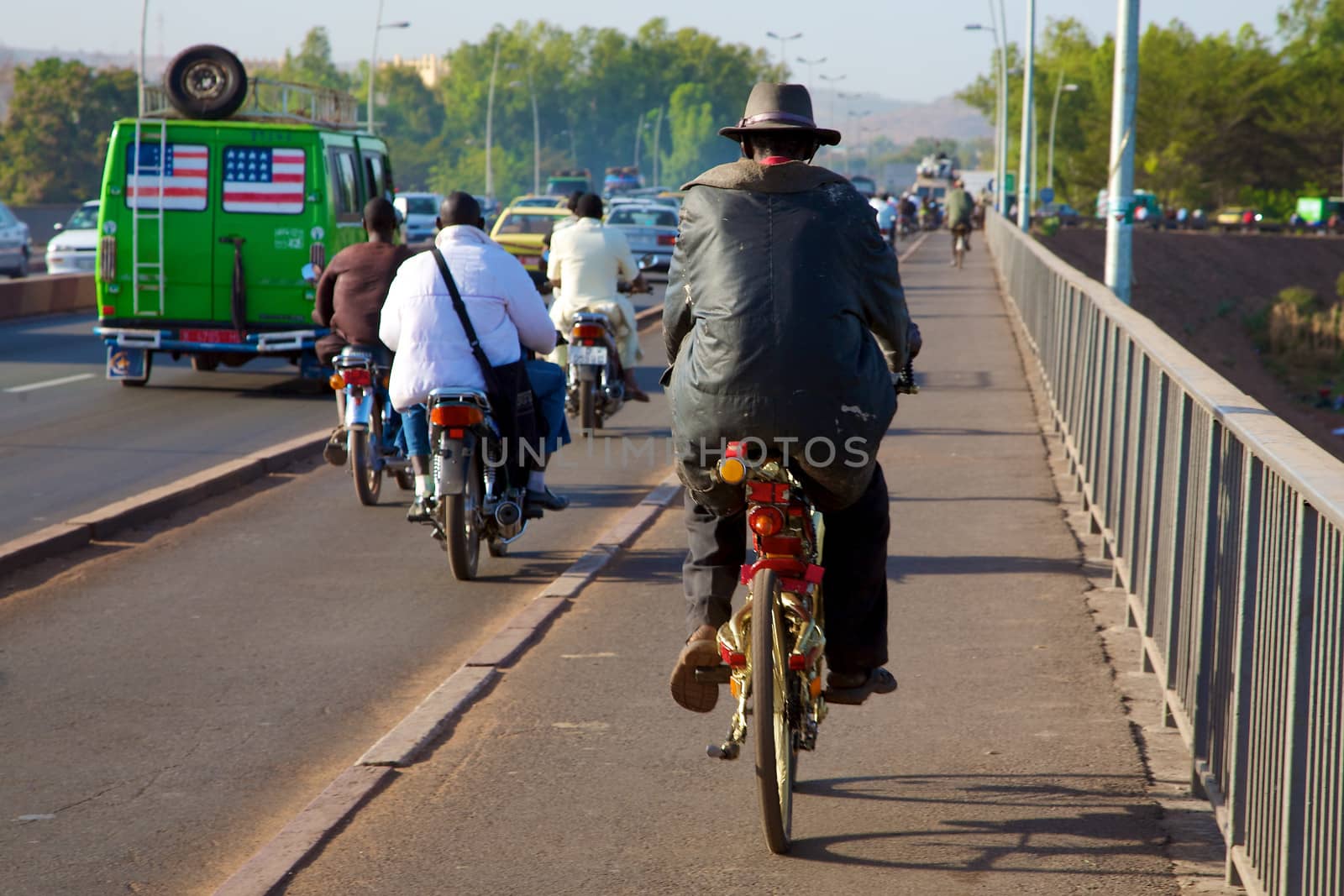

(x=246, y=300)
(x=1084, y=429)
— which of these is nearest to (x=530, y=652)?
(x=1084, y=429)

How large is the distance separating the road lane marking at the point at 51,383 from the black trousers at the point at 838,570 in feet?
44.2

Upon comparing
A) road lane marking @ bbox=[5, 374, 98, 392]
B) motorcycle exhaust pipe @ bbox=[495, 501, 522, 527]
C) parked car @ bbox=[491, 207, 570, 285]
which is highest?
parked car @ bbox=[491, 207, 570, 285]

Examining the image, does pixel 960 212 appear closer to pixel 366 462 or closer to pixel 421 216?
pixel 421 216

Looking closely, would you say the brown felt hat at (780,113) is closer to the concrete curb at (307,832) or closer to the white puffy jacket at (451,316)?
the concrete curb at (307,832)

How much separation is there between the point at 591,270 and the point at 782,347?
28.5 ft

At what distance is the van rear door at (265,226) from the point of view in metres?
15.9

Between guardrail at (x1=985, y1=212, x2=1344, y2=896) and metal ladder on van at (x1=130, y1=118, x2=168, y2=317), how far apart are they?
34.6 feet

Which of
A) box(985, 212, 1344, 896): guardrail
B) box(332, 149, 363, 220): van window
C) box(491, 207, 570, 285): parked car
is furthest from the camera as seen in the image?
box(491, 207, 570, 285): parked car

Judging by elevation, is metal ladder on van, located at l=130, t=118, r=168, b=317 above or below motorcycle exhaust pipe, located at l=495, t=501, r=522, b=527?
above

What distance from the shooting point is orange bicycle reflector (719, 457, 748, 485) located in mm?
4336

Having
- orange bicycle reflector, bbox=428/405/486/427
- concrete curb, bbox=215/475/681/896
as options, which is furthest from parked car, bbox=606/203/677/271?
concrete curb, bbox=215/475/681/896

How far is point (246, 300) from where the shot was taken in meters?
16.0

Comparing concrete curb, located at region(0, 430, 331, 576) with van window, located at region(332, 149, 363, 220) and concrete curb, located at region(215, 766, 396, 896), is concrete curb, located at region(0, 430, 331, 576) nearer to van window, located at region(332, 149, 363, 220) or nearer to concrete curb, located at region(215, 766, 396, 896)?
concrete curb, located at region(215, 766, 396, 896)

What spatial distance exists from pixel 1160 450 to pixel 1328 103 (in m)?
113
